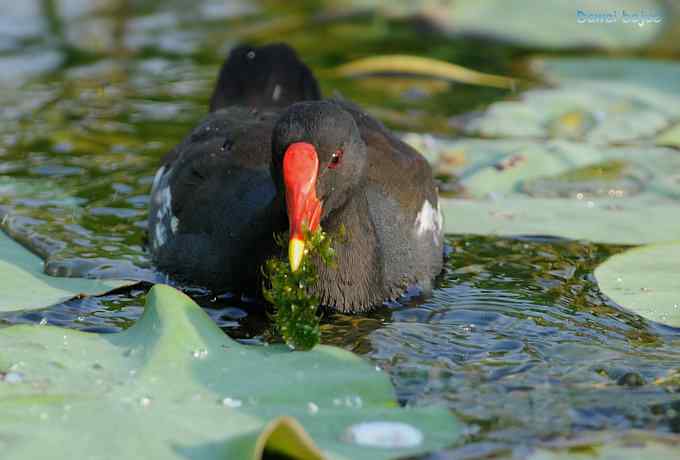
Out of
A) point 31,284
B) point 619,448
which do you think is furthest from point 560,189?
point 619,448

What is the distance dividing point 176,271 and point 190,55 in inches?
126

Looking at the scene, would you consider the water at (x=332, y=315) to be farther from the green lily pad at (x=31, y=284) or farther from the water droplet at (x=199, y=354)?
the water droplet at (x=199, y=354)

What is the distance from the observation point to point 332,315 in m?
3.84

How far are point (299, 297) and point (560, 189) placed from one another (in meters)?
2.01

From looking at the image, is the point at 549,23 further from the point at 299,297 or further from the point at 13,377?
the point at 13,377

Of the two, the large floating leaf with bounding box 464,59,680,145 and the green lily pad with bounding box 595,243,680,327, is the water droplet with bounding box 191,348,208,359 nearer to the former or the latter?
the green lily pad with bounding box 595,243,680,327

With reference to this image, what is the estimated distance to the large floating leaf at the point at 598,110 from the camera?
18.6 ft

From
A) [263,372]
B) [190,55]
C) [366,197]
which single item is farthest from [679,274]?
[190,55]

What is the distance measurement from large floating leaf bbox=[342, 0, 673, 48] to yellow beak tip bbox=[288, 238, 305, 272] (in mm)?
4274

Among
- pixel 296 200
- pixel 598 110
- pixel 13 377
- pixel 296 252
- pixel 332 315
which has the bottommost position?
pixel 332 315

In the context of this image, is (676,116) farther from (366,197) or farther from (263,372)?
(263,372)

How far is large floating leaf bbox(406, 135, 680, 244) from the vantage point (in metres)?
4.52

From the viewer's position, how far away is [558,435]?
2912 mm

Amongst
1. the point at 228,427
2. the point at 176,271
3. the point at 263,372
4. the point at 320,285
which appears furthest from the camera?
the point at 176,271
